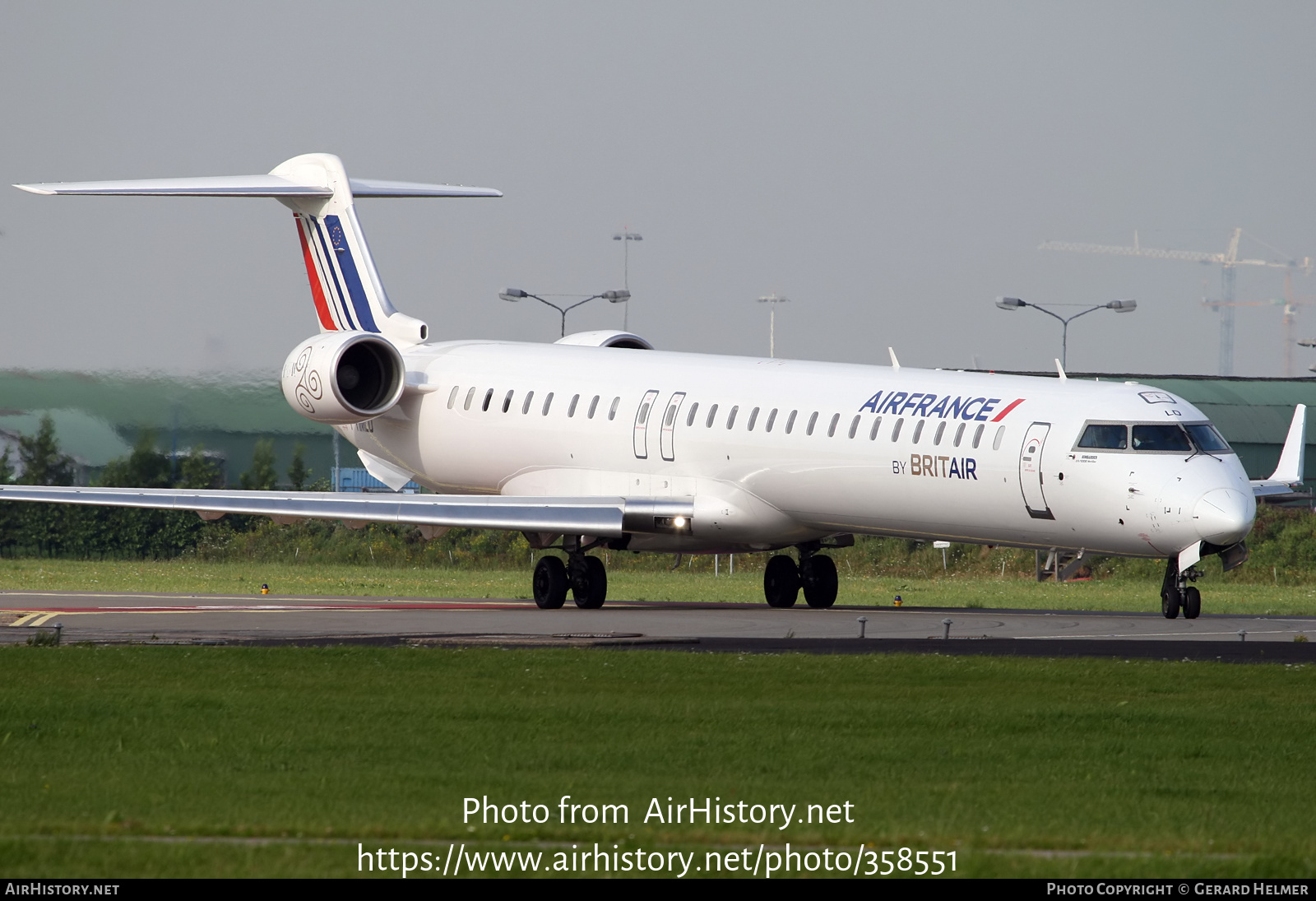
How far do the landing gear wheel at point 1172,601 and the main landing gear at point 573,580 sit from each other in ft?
28.4

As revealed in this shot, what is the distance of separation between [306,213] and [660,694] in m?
21.8

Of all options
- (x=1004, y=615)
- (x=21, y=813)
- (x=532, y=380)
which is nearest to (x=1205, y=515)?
(x=1004, y=615)

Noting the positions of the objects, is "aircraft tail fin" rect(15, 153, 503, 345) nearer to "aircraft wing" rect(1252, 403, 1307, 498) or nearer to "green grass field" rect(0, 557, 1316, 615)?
"green grass field" rect(0, 557, 1316, 615)

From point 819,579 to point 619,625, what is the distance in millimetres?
7046

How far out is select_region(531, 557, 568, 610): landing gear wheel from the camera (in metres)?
A: 28.9

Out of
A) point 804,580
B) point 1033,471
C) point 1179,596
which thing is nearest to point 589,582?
point 804,580

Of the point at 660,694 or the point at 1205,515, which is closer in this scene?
the point at 660,694

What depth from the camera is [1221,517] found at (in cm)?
2259

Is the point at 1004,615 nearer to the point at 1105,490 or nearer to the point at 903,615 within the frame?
the point at 903,615

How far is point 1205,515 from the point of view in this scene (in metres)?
22.6

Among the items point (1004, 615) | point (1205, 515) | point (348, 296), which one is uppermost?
point (348, 296)

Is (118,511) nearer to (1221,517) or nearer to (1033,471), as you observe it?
(1033,471)

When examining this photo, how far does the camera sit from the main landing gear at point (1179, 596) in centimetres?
2384

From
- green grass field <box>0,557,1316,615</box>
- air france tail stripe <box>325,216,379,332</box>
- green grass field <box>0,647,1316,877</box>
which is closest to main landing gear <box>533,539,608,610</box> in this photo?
green grass field <box>0,557,1316,615</box>
